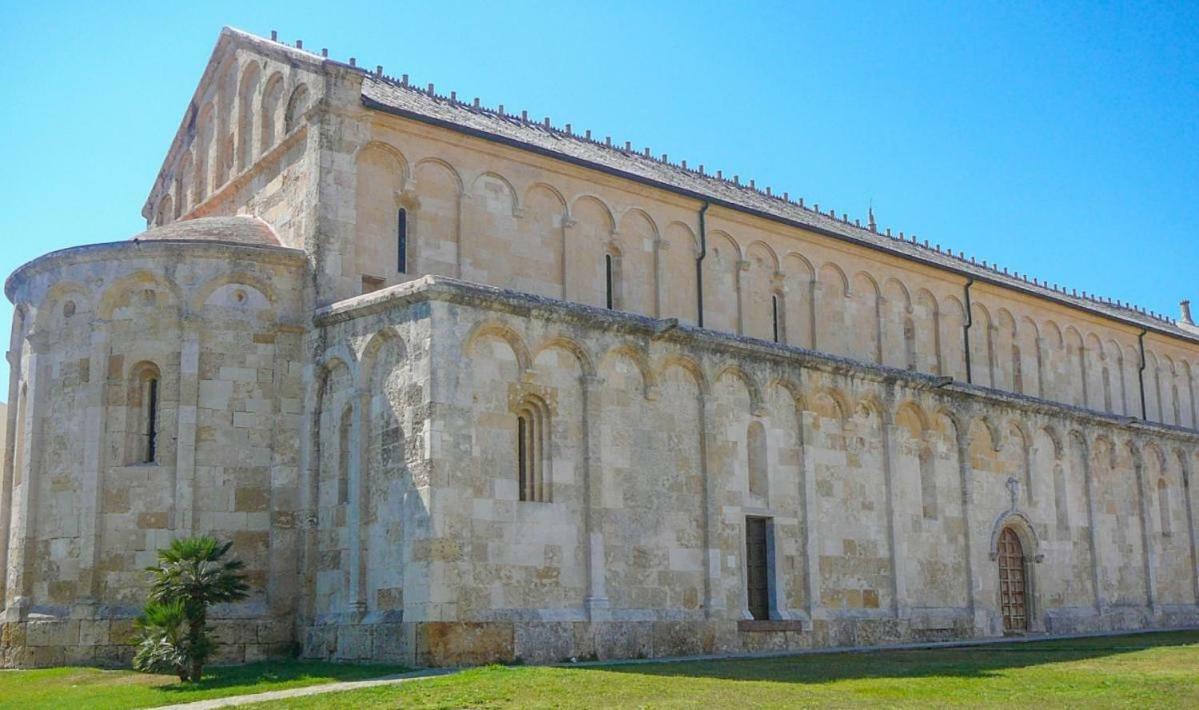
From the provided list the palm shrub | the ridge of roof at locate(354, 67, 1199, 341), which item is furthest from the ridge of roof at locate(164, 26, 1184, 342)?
the palm shrub

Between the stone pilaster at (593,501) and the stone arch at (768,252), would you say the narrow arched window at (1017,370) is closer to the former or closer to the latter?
the stone arch at (768,252)

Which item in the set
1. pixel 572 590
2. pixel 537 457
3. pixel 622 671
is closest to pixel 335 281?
pixel 537 457

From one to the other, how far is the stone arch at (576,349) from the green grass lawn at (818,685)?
5.97 metres

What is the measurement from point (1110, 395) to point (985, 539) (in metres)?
18.8

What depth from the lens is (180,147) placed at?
117ft

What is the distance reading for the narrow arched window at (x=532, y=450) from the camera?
24297 mm

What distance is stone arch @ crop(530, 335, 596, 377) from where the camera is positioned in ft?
81.7

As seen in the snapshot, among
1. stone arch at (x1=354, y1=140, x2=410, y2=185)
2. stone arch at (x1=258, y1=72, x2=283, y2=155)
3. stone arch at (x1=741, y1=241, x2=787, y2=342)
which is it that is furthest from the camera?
stone arch at (x1=741, y1=241, x2=787, y2=342)

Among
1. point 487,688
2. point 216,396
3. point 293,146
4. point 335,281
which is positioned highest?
point 293,146

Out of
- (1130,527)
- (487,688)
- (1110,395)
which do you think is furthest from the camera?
(1110,395)

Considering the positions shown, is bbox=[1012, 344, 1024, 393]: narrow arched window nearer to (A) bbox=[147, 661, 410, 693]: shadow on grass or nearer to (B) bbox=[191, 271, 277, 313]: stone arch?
(B) bbox=[191, 271, 277, 313]: stone arch

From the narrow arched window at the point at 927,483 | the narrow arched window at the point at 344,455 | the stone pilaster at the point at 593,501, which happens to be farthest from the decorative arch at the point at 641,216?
the narrow arched window at the point at 344,455

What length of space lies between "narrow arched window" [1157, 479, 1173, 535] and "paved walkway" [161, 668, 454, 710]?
1187 inches

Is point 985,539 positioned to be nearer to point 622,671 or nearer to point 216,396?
point 622,671
